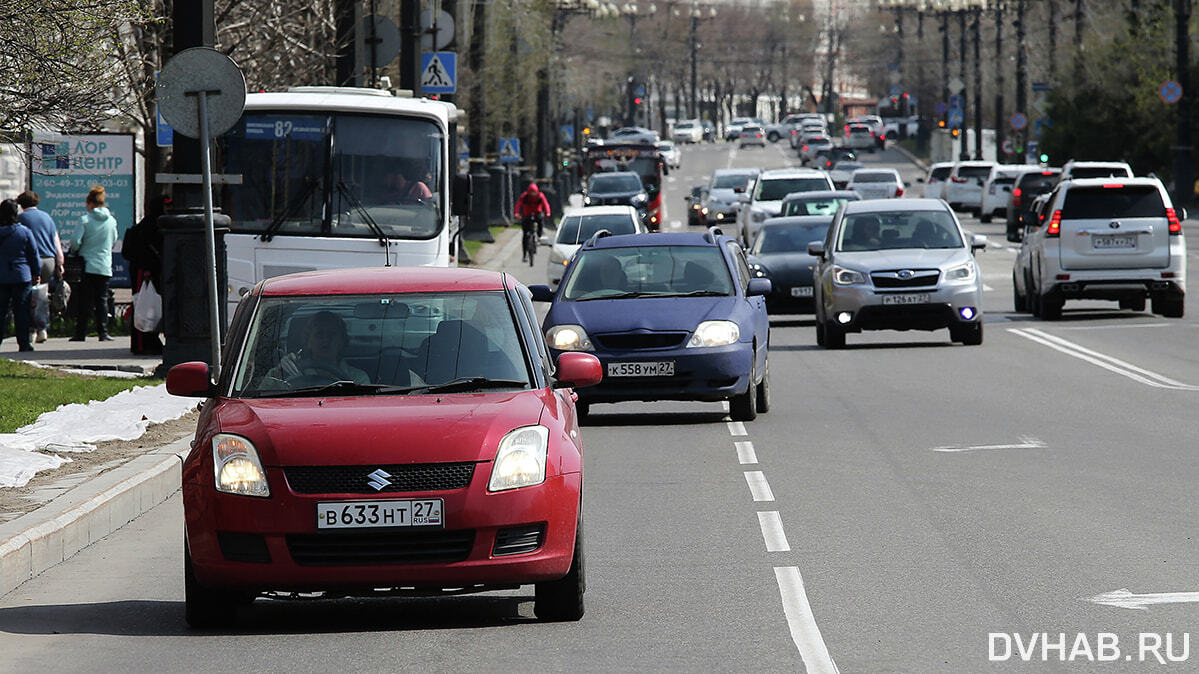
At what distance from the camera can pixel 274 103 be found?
20.5 m

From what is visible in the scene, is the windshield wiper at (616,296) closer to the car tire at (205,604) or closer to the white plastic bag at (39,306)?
the white plastic bag at (39,306)

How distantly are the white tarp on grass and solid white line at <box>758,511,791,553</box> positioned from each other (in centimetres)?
400

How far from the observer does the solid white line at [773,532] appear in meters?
10.4

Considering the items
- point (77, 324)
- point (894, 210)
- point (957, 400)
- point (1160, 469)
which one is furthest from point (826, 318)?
point (1160, 469)

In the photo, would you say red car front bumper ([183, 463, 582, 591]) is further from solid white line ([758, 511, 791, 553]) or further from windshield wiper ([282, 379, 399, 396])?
solid white line ([758, 511, 791, 553])

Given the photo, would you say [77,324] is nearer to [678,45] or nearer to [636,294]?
[636,294]

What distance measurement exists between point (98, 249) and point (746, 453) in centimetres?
1137

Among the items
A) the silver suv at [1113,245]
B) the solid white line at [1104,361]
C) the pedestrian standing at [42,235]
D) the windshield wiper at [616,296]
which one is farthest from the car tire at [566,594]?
the silver suv at [1113,245]

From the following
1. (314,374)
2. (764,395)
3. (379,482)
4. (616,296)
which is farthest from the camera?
(764,395)

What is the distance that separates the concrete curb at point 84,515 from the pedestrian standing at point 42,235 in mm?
10650

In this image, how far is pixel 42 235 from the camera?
2355cm

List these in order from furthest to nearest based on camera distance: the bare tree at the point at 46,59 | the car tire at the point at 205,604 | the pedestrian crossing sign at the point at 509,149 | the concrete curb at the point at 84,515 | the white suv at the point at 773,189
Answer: the pedestrian crossing sign at the point at 509,149 < the white suv at the point at 773,189 < the bare tree at the point at 46,59 < the concrete curb at the point at 84,515 < the car tire at the point at 205,604

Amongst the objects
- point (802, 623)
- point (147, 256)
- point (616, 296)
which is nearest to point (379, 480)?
point (802, 623)

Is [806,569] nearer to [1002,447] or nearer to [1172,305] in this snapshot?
[1002,447]
